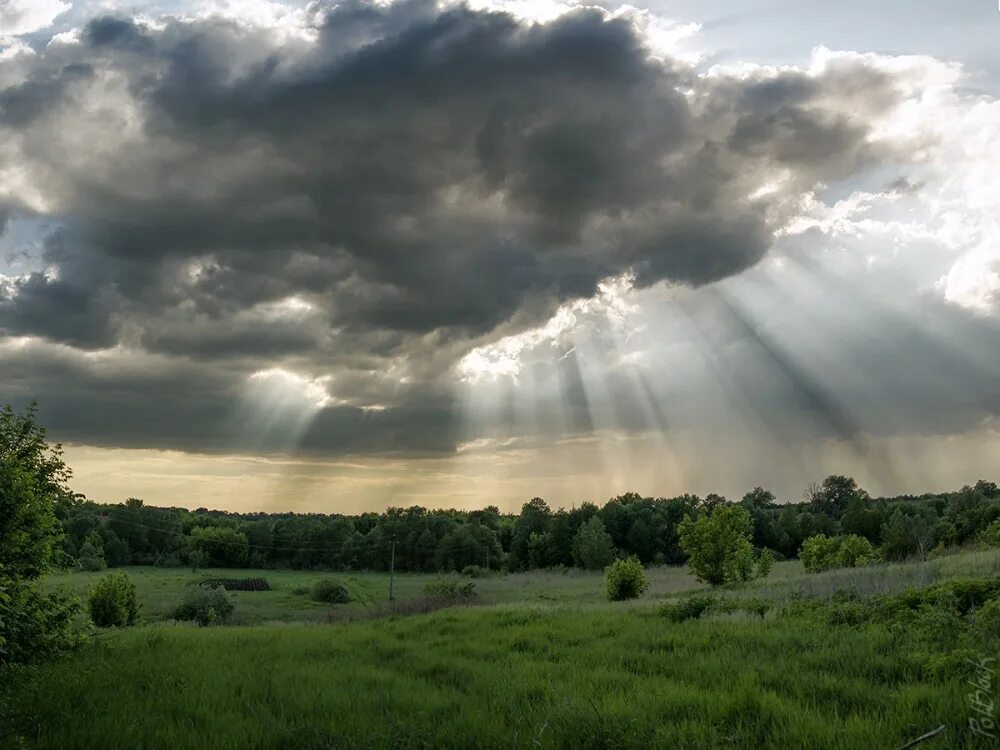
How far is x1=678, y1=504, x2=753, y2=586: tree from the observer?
37.6m

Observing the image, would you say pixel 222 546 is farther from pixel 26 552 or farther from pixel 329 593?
pixel 26 552

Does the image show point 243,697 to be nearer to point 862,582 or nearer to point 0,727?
point 0,727

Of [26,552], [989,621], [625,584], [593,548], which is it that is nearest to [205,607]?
[625,584]

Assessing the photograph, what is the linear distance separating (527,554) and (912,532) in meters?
67.7

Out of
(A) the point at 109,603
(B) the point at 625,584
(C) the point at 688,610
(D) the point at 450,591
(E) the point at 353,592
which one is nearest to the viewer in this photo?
(C) the point at 688,610

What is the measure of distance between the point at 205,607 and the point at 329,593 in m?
25.1

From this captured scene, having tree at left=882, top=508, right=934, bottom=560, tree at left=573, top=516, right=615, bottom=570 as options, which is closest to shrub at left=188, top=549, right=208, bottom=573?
tree at left=573, top=516, right=615, bottom=570

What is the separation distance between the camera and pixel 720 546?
37.8m

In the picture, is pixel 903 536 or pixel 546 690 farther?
pixel 903 536

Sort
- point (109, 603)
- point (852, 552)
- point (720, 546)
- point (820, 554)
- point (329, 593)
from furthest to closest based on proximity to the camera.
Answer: point (329, 593)
point (820, 554)
point (852, 552)
point (109, 603)
point (720, 546)

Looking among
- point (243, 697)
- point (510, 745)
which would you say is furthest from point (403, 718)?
point (243, 697)

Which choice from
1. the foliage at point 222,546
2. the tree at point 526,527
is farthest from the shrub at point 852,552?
the foliage at point 222,546

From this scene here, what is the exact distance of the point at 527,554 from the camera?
118 m

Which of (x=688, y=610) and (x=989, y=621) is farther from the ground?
(x=989, y=621)
